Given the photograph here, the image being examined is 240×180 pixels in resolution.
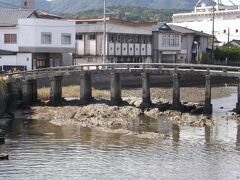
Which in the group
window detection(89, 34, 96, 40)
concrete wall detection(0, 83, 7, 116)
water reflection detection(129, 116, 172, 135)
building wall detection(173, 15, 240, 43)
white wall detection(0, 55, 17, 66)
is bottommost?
water reflection detection(129, 116, 172, 135)

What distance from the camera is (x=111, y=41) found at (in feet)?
210

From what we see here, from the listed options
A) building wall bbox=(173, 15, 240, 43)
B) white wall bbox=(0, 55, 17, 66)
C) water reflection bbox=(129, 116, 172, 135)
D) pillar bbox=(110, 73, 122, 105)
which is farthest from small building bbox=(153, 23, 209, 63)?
water reflection bbox=(129, 116, 172, 135)

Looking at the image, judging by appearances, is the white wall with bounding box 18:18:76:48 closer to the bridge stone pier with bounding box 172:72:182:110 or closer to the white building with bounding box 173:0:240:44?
the bridge stone pier with bounding box 172:72:182:110

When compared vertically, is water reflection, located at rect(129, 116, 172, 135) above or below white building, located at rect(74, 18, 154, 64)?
below

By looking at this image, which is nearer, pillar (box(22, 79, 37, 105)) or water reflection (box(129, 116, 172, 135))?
water reflection (box(129, 116, 172, 135))

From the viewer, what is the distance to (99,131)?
1237 inches

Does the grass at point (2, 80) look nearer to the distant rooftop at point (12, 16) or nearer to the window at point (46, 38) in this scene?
the distant rooftop at point (12, 16)

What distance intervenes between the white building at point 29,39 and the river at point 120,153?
18394 mm

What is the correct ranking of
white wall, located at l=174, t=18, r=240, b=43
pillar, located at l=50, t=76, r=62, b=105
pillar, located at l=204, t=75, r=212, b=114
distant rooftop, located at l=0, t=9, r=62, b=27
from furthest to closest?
white wall, located at l=174, t=18, r=240, b=43 < distant rooftop, located at l=0, t=9, r=62, b=27 < pillar, located at l=50, t=76, r=62, b=105 < pillar, located at l=204, t=75, r=212, b=114

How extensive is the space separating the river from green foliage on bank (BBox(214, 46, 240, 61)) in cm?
5181

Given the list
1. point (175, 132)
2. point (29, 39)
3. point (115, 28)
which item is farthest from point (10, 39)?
point (175, 132)

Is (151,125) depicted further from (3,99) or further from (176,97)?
(3,99)

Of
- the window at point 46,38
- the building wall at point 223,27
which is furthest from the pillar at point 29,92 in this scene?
the building wall at point 223,27

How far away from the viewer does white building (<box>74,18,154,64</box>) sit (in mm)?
62812
